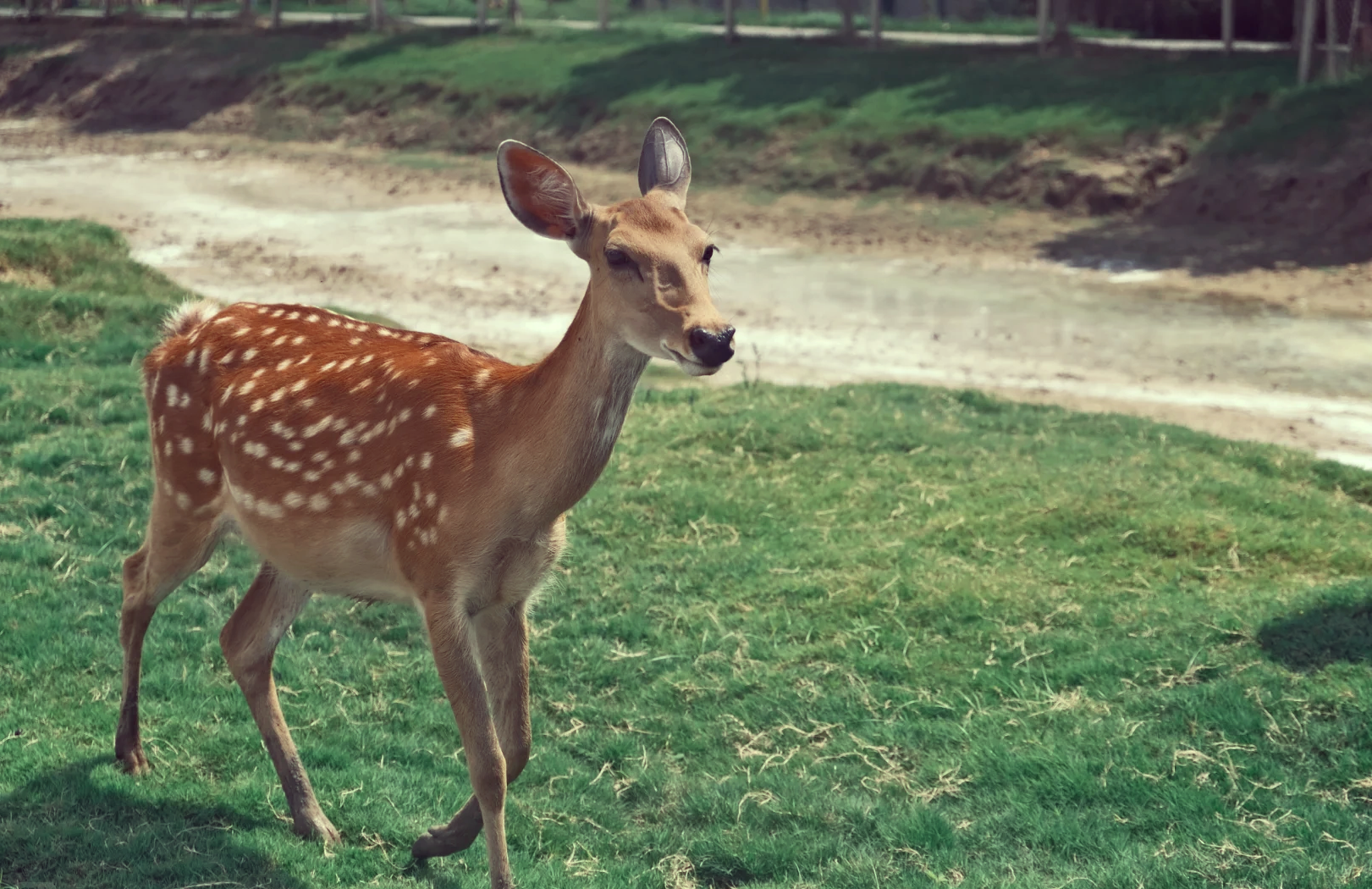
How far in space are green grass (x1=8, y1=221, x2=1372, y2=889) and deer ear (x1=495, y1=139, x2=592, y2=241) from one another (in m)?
2.49

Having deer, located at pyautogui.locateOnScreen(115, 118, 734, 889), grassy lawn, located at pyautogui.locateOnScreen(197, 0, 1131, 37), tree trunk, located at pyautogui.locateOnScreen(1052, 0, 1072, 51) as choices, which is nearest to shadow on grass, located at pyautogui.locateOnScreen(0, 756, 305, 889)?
deer, located at pyautogui.locateOnScreen(115, 118, 734, 889)

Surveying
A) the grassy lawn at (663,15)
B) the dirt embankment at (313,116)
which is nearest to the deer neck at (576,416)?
the dirt embankment at (313,116)

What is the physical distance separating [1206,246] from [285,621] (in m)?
15.4

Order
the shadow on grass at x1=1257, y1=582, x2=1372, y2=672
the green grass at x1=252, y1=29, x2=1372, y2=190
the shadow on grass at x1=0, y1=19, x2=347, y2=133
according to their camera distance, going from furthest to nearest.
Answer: the shadow on grass at x1=0, y1=19, x2=347, y2=133 → the green grass at x1=252, y1=29, x2=1372, y2=190 → the shadow on grass at x1=1257, y1=582, x2=1372, y2=672

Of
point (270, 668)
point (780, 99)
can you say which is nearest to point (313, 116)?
point (780, 99)

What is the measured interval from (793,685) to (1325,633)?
8.47ft

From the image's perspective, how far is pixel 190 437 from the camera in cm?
671

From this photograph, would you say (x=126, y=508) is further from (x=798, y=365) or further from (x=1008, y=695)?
(x=798, y=365)

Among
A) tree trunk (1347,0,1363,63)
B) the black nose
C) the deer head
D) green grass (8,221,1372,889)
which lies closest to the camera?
the black nose

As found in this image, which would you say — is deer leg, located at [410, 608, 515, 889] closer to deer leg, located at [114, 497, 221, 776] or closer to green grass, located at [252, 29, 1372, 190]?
deer leg, located at [114, 497, 221, 776]

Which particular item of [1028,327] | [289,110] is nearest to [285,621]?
[1028,327]

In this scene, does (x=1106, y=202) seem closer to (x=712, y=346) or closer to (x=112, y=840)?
(x=712, y=346)

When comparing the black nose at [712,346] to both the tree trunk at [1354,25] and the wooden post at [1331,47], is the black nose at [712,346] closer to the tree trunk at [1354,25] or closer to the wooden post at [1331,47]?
the wooden post at [1331,47]

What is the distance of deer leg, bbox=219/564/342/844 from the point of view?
640 cm
